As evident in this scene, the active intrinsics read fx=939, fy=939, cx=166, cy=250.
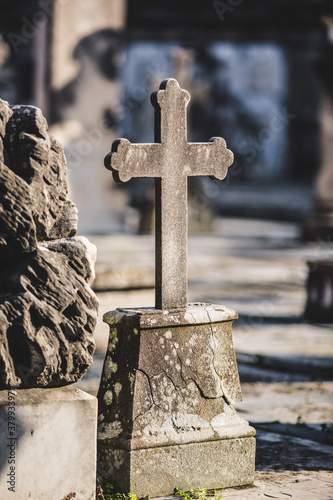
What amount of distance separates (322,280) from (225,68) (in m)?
23.6

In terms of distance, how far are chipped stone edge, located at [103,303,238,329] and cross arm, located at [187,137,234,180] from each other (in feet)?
1.79

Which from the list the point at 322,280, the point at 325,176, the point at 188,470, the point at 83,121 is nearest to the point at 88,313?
the point at 188,470

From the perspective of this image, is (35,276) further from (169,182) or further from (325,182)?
(325,182)

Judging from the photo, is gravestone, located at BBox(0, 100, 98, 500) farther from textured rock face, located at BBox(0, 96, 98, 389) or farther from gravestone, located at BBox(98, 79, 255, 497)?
gravestone, located at BBox(98, 79, 255, 497)

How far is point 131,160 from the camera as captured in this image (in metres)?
3.55

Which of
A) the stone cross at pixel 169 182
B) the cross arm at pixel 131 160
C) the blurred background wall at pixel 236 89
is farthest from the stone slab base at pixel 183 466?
the blurred background wall at pixel 236 89

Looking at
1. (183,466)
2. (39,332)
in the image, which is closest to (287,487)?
(183,466)

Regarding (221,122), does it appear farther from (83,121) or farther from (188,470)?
(188,470)

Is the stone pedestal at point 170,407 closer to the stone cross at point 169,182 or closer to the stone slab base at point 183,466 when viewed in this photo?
the stone slab base at point 183,466

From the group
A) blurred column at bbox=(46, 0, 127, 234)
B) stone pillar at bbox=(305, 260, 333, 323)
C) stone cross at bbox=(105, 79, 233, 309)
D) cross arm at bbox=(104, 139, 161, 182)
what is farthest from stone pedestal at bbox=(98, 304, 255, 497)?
blurred column at bbox=(46, 0, 127, 234)

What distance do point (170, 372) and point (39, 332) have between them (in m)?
0.67

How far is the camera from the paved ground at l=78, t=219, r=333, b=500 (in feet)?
13.0

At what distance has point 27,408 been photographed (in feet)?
10.1

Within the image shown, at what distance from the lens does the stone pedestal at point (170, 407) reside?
11.4 feet
